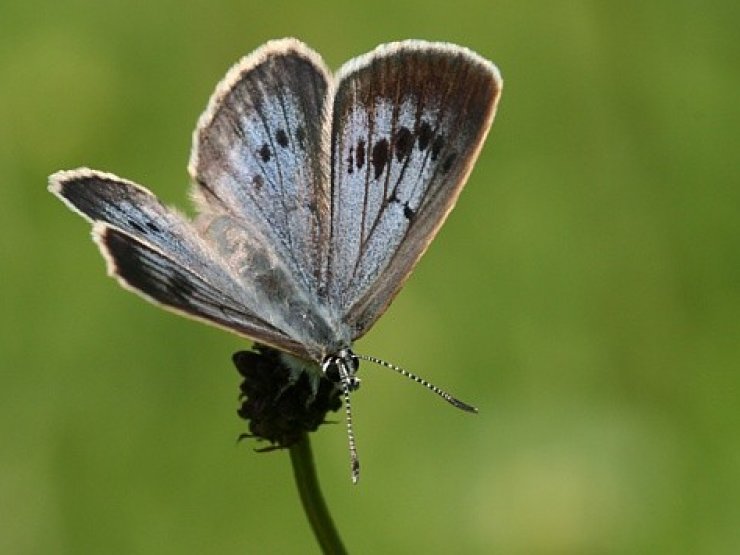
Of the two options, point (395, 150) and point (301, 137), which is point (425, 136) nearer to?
point (395, 150)

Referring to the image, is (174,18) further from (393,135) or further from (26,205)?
(393,135)

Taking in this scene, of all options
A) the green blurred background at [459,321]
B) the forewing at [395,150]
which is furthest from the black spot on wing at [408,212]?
the green blurred background at [459,321]

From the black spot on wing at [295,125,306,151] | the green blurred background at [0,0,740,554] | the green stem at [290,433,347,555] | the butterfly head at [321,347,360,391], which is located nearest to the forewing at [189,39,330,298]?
the black spot on wing at [295,125,306,151]

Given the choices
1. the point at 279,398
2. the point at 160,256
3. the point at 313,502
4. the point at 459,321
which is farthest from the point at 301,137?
the point at 459,321

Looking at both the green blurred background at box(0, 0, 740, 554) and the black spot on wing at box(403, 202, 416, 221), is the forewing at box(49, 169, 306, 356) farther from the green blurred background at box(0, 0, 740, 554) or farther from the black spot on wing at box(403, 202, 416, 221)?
the green blurred background at box(0, 0, 740, 554)

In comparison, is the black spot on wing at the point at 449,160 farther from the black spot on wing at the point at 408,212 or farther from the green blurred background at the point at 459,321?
the green blurred background at the point at 459,321

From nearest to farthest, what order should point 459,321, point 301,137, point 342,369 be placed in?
point 342,369 → point 301,137 → point 459,321
